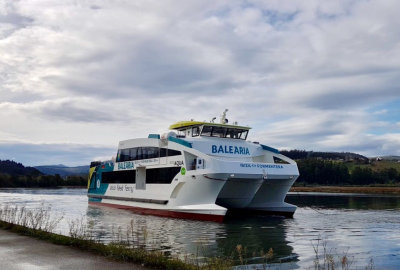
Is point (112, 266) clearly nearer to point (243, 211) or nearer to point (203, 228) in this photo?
point (203, 228)

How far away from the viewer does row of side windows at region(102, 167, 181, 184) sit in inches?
752

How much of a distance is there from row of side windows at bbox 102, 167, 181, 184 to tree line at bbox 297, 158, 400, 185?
214 feet

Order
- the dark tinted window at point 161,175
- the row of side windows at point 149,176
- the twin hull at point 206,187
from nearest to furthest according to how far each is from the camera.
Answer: the twin hull at point 206,187 < the dark tinted window at point 161,175 < the row of side windows at point 149,176

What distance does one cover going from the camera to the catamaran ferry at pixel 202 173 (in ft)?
56.1

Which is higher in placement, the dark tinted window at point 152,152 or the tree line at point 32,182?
the dark tinted window at point 152,152

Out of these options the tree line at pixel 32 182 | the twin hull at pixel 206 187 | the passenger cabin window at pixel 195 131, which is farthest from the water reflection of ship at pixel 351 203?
the tree line at pixel 32 182

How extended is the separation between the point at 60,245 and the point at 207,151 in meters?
11.9

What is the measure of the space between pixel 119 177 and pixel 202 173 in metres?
8.90

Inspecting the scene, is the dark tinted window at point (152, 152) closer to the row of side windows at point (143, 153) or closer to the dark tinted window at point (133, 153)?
the row of side windows at point (143, 153)

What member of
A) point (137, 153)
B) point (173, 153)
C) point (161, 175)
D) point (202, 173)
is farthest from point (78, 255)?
point (137, 153)

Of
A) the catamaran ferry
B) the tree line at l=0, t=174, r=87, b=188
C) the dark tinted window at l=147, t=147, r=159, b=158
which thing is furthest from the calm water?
the tree line at l=0, t=174, r=87, b=188

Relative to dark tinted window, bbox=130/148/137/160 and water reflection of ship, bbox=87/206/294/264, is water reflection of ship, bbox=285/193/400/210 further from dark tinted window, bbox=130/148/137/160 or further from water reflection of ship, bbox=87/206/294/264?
dark tinted window, bbox=130/148/137/160

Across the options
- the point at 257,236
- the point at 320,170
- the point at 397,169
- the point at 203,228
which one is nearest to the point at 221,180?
the point at 203,228

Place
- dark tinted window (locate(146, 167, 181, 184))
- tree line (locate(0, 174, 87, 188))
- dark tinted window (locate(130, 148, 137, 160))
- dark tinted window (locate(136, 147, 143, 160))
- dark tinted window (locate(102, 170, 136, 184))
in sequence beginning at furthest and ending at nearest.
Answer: tree line (locate(0, 174, 87, 188))
dark tinted window (locate(102, 170, 136, 184))
dark tinted window (locate(130, 148, 137, 160))
dark tinted window (locate(136, 147, 143, 160))
dark tinted window (locate(146, 167, 181, 184))
